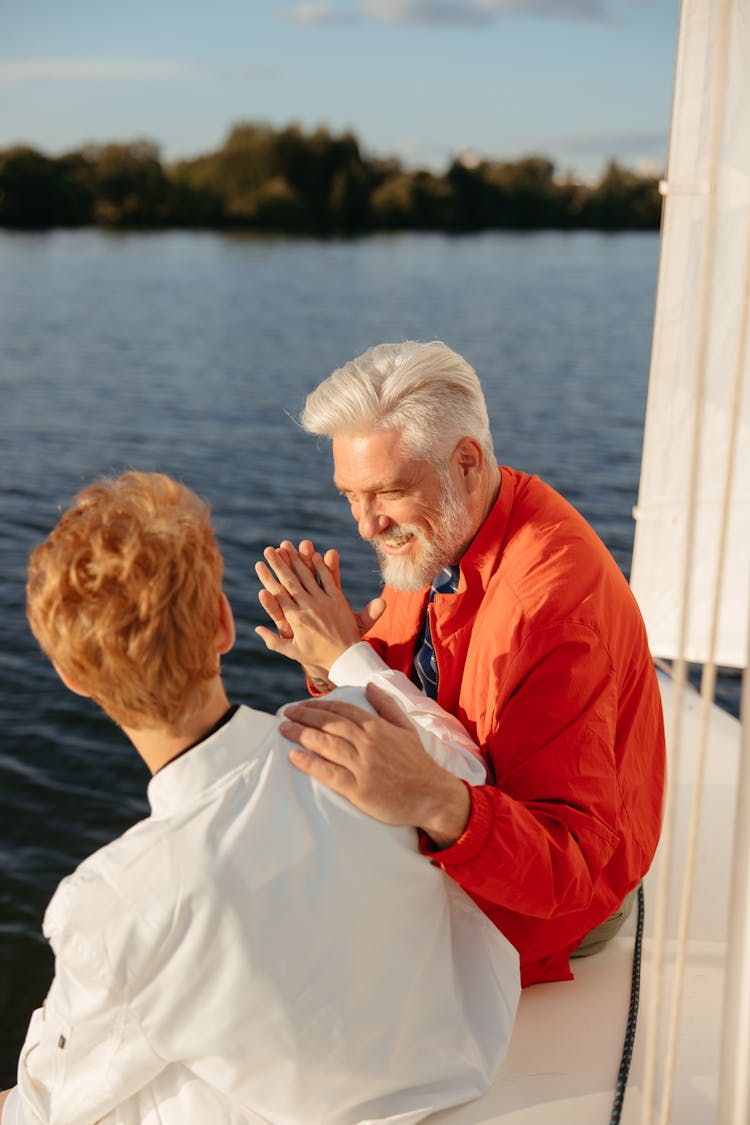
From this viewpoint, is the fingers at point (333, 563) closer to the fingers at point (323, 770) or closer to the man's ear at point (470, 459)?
the man's ear at point (470, 459)

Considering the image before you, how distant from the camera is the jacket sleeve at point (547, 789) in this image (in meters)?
1.91

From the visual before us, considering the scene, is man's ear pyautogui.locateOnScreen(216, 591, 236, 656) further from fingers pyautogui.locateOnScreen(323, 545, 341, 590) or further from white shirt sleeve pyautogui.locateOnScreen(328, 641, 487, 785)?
fingers pyautogui.locateOnScreen(323, 545, 341, 590)

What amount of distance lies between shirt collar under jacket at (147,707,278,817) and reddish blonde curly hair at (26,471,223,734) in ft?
0.18

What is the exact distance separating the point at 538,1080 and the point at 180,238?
2043 inches

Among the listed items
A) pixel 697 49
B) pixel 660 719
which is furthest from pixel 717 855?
pixel 697 49

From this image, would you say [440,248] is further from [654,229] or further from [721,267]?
[721,267]

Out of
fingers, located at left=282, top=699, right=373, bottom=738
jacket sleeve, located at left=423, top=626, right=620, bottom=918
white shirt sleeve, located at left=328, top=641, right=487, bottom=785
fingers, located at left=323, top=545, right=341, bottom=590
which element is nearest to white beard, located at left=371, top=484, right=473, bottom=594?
fingers, located at left=323, top=545, right=341, bottom=590

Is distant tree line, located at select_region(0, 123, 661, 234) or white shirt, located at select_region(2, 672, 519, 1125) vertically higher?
distant tree line, located at select_region(0, 123, 661, 234)

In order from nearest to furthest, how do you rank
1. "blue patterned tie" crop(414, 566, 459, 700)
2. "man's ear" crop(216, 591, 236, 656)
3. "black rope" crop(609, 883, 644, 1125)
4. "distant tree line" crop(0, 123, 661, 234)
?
"man's ear" crop(216, 591, 236, 656), "black rope" crop(609, 883, 644, 1125), "blue patterned tie" crop(414, 566, 459, 700), "distant tree line" crop(0, 123, 661, 234)

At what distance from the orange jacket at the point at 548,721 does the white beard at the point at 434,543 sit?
0.21ft

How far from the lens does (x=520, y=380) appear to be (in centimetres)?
1822

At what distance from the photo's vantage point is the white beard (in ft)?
8.48

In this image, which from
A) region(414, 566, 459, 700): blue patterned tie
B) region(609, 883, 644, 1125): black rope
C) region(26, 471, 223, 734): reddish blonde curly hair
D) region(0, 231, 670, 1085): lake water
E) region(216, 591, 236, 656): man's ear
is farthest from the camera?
region(0, 231, 670, 1085): lake water

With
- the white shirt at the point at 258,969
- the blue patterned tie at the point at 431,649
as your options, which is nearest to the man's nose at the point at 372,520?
the blue patterned tie at the point at 431,649
